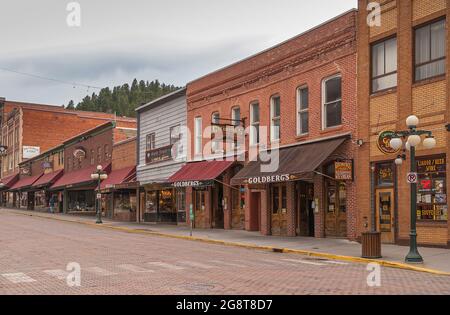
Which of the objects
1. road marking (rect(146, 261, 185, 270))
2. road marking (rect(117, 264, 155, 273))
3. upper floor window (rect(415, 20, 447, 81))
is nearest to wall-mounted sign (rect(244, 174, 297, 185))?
upper floor window (rect(415, 20, 447, 81))

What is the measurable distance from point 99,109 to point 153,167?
277ft

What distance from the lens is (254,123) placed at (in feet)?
89.5

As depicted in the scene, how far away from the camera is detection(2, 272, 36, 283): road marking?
12.0m

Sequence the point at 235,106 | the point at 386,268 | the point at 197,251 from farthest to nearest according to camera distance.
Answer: the point at 235,106, the point at 197,251, the point at 386,268

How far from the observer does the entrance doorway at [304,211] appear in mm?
24078

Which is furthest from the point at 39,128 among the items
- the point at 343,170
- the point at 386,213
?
the point at 386,213

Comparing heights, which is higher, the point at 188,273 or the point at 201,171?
the point at 201,171

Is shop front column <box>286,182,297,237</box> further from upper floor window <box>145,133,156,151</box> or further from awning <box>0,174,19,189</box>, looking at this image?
awning <box>0,174,19,189</box>

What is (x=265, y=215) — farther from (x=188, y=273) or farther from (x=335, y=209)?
(x=188, y=273)

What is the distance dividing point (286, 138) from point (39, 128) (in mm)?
55860
